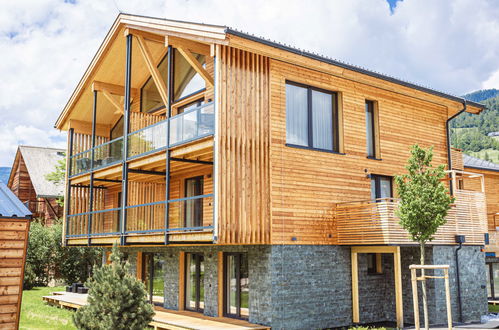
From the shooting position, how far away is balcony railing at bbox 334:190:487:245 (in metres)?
14.3

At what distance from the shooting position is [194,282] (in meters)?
17.2

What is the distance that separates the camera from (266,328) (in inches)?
528

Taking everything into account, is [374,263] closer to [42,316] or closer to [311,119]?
[311,119]

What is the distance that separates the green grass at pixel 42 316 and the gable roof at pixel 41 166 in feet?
52.2

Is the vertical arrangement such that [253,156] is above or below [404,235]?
above

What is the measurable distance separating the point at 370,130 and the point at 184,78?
22.5 ft

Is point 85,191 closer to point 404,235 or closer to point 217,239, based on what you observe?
point 217,239

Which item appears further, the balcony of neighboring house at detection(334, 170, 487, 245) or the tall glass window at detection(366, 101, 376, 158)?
the tall glass window at detection(366, 101, 376, 158)

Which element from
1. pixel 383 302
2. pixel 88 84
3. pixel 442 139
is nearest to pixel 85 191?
pixel 88 84

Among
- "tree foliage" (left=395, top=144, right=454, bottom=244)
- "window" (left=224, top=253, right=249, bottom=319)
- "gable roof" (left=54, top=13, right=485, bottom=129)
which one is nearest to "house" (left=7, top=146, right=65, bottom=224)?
"gable roof" (left=54, top=13, right=485, bottom=129)

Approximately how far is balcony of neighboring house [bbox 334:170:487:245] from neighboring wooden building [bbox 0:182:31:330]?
898 centimetres

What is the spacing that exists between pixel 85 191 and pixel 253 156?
1214 centimetres

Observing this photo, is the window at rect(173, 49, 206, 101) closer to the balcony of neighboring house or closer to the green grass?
the balcony of neighboring house

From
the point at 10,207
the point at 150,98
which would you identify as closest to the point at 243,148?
the point at 10,207
